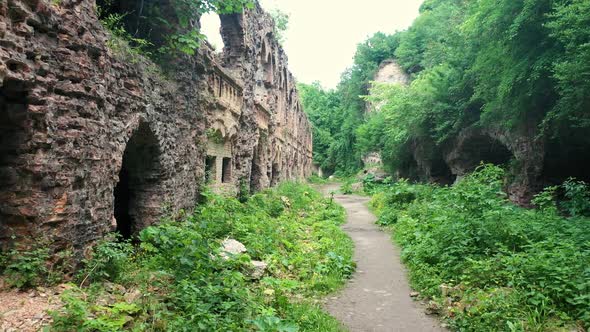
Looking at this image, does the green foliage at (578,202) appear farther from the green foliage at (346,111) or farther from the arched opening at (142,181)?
the green foliage at (346,111)

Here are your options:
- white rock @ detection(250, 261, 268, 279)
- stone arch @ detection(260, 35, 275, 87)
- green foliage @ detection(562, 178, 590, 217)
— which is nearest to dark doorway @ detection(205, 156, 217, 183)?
white rock @ detection(250, 261, 268, 279)

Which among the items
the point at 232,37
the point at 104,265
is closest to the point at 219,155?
the point at 232,37

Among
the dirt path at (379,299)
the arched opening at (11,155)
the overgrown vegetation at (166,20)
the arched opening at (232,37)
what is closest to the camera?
the arched opening at (11,155)

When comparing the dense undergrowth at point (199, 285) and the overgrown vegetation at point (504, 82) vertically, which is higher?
the overgrown vegetation at point (504, 82)

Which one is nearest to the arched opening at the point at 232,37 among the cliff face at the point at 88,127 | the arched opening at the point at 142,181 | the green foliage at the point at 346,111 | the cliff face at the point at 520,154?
the cliff face at the point at 88,127

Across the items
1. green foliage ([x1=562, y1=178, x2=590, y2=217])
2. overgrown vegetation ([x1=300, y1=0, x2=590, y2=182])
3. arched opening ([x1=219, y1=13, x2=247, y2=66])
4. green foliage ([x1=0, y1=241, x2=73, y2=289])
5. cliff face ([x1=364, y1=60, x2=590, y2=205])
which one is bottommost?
green foliage ([x1=0, y1=241, x2=73, y2=289])

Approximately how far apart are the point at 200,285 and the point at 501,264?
173 inches

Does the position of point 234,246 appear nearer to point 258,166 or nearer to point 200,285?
point 200,285

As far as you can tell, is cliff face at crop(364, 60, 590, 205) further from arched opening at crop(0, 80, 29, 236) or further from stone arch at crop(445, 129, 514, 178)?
arched opening at crop(0, 80, 29, 236)

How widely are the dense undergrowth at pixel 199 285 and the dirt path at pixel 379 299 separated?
316 millimetres

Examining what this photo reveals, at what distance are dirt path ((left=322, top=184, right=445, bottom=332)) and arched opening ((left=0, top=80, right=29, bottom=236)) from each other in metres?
4.14

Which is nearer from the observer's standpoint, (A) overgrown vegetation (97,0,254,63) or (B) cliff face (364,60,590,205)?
(A) overgrown vegetation (97,0,254,63)

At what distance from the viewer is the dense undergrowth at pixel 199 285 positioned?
4074 millimetres

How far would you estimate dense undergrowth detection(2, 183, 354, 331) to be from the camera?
160 inches
